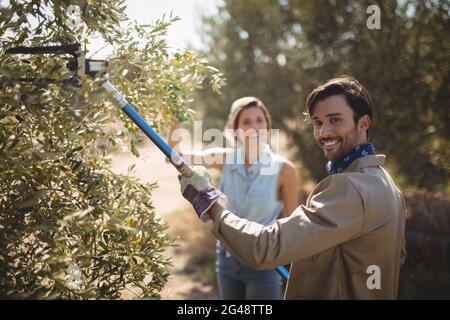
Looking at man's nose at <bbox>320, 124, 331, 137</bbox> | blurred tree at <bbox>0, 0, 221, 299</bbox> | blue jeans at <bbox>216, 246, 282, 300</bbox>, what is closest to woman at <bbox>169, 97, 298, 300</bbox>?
blue jeans at <bbox>216, 246, 282, 300</bbox>

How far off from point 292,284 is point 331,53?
5.75m

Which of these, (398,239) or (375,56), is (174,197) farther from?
(398,239)

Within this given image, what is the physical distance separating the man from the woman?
1383 mm

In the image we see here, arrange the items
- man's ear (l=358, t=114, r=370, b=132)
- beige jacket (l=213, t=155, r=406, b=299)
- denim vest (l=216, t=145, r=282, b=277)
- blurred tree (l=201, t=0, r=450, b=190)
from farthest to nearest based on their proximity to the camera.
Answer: blurred tree (l=201, t=0, r=450, b=190) → denim vest (l=216, t=145, r=282, b=277) → man's ear (l=358, t=114, r=370, b=132) → beige jacket (l=213, t=155, r=406, b=299)

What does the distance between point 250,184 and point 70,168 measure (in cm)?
180

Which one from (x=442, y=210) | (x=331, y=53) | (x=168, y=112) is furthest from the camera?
(x=331, y=53)

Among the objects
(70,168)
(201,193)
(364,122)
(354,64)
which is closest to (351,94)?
(364,122)

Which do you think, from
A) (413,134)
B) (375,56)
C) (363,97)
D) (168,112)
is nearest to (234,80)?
(375,56)

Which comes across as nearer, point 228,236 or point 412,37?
point 228,236

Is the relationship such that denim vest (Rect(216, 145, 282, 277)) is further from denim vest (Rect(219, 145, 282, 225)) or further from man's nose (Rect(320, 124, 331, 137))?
man's nose (Rect(320, 124, 331, 137))

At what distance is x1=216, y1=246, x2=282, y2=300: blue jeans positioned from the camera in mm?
3494

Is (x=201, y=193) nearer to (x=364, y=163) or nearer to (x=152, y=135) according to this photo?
(x=152, y=135)

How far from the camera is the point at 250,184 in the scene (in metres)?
3.77

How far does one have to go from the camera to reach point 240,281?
363 centimetres
